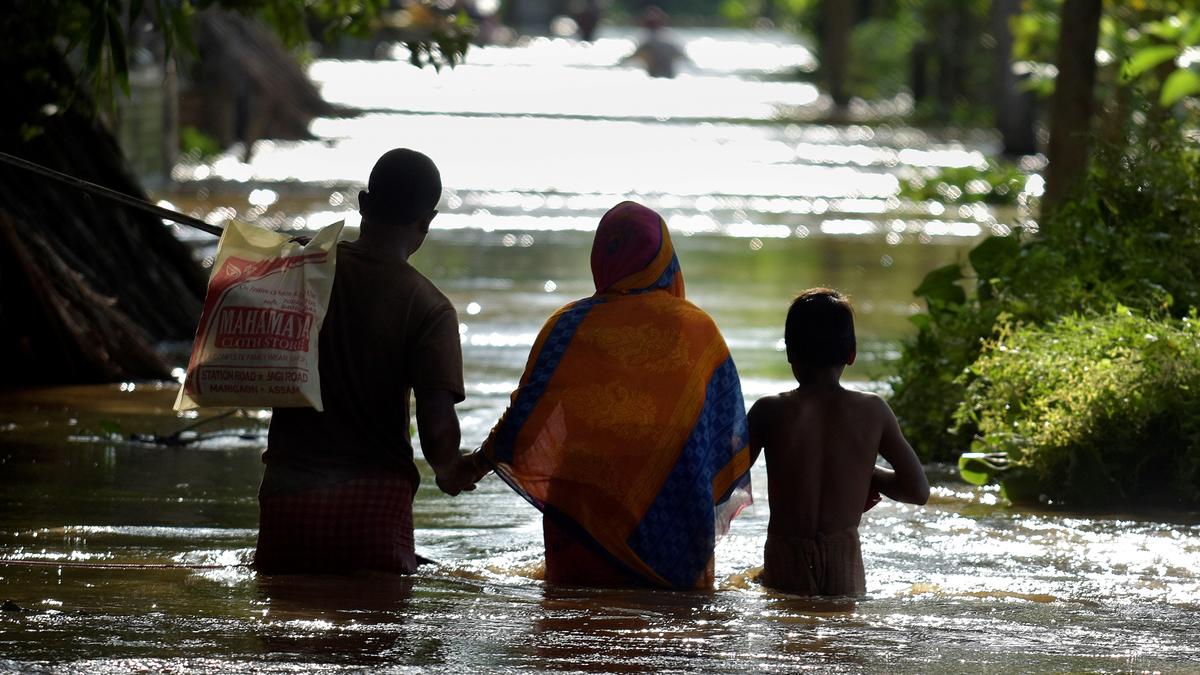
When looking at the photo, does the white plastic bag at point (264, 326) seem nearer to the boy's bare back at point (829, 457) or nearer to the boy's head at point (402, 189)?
the boy's head at point (402, 189)

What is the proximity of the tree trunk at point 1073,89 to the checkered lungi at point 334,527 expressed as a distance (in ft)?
20.6

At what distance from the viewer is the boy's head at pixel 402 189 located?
5.33m

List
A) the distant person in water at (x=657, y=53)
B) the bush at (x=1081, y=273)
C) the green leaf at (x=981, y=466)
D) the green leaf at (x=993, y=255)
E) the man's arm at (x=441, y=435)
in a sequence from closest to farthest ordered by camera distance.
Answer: the man's arm at (x=441, y=435) → the green leaf at (x=981, y=466) → the bush at (x=1081, y=273) → the green leaf at (x=993, y=255) → the distant person in water at (x=657, y=53)

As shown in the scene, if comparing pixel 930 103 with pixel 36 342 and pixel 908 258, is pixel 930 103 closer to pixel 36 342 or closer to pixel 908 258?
pixel 908 258

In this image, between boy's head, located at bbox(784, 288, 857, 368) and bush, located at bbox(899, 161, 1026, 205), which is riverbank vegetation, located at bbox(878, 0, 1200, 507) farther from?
bush, located at bbox(899, 161, 1026, 205)

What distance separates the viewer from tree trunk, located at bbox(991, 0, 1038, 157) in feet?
80.6

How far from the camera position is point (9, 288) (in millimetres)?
8992

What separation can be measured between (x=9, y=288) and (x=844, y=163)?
1601 cm

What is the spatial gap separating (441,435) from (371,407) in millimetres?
232

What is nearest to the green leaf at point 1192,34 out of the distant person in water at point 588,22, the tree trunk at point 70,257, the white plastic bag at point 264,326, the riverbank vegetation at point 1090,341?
the riverbank vegetation at point 1090,341

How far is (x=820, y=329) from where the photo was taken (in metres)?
5.47

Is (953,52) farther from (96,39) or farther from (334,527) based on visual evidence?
(334,527)

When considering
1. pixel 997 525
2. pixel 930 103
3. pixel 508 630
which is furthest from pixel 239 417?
pixel 930 103

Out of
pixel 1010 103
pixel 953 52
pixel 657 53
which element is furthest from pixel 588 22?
pixel 1010 103
